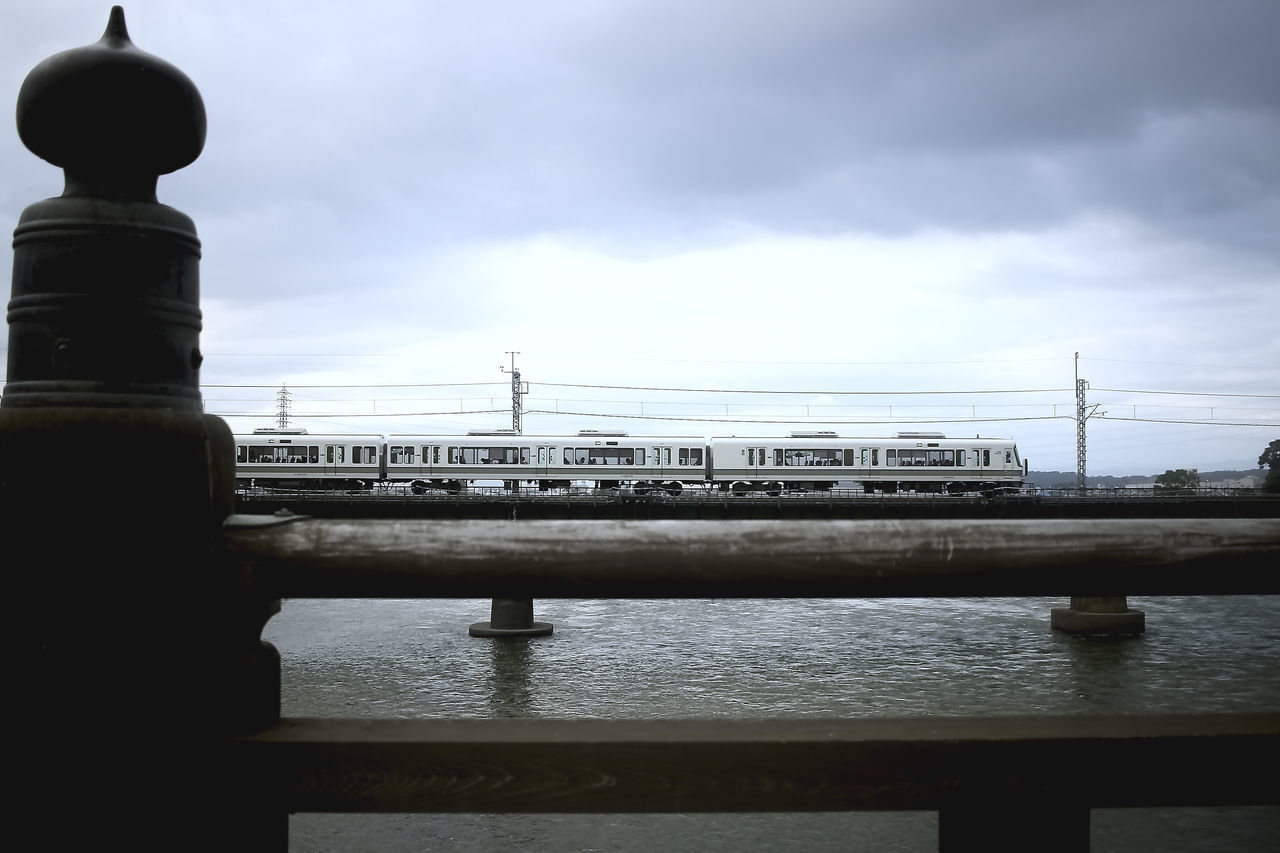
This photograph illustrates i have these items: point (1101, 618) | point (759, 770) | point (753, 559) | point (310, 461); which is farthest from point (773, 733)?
point (310, 461)

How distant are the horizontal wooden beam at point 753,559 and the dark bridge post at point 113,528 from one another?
5.9 inches

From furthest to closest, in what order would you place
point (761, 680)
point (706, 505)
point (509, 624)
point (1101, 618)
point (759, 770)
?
1. point (706, 505)
2. point (1101, 618)
3. point (509, 624)
4. point (761, 680)
5. point (759, 770)

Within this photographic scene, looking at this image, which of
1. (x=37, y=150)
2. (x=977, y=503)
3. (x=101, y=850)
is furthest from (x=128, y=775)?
(x=977, y=503)

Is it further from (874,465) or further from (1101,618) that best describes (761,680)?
(874,465)

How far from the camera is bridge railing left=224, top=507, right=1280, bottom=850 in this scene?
5.55ft

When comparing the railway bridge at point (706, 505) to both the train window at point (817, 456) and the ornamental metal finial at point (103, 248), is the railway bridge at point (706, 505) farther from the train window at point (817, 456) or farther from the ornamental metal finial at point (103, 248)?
the ornamental metal finial at point (103, 248)

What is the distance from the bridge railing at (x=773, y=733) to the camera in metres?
1.69

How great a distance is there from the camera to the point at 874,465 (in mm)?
43344

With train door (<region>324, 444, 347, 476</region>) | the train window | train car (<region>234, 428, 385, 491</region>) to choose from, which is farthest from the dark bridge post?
train door (<region>324, 444, 347, 476</region>)

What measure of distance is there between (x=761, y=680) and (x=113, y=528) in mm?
24924

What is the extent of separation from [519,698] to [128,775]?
22.0 metres

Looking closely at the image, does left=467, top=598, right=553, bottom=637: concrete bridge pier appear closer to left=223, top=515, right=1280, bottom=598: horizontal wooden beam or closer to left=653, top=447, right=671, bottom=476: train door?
left=653, top=447, right=671, bottom=476: train door

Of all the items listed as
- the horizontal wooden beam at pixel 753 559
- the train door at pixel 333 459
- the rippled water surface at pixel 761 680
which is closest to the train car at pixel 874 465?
the rippled water surface at pixel 761 680

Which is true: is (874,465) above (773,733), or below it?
above
